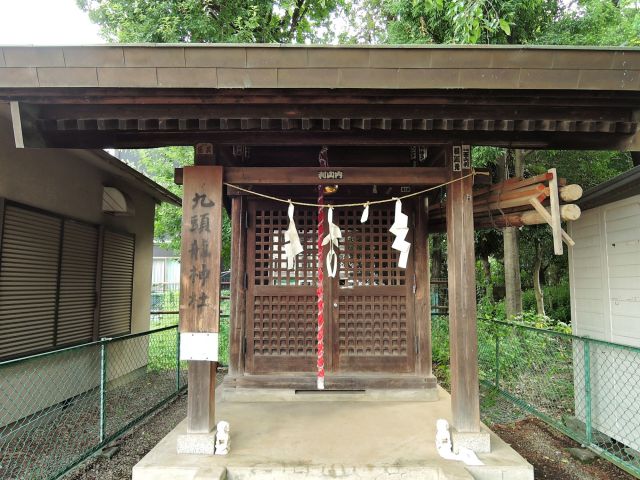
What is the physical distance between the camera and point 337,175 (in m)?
3.37

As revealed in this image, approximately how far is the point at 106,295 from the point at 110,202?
1507 millimetres

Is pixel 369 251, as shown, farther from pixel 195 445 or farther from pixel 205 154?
pixel 195 445

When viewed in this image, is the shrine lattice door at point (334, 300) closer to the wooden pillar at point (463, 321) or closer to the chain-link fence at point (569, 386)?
the wooden pillar at point (463, 321)

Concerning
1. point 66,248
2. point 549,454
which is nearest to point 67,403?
point 66,248

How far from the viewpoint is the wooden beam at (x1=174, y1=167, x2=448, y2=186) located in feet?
11.1

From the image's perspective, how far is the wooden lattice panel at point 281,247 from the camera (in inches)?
191

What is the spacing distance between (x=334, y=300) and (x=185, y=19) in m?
7.77

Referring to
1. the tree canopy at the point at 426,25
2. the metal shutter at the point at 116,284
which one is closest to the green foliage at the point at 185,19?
the tree canopy at the point at 426,25

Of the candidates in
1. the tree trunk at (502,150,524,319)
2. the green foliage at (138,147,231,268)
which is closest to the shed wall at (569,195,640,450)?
the tree trunk at (502,150,524,319)

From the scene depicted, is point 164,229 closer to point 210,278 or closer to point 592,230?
point 210,278

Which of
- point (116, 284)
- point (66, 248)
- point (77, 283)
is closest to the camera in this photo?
point (66, 248)

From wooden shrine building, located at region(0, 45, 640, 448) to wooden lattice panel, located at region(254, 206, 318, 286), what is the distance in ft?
2.27

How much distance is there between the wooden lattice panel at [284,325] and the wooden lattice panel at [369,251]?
611 millimetres

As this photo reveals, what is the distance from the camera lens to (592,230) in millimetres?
4328
